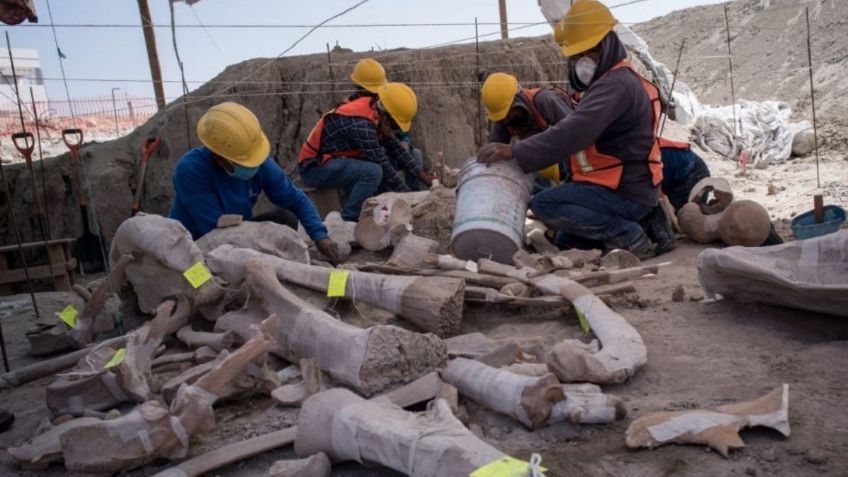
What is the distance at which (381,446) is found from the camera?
2.18m

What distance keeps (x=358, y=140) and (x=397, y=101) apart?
513mm

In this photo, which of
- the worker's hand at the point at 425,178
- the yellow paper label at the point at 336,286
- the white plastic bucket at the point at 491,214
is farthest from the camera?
the worker's hand at the point at 425,178

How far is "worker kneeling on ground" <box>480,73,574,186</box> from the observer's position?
538 cm

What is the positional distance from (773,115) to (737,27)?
11233 mm

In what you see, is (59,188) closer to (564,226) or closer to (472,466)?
(564,226)

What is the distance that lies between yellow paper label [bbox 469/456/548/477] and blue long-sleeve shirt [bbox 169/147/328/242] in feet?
11.1

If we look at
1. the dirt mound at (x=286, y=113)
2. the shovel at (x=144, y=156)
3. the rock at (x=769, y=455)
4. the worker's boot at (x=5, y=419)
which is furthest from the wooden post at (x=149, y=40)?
the rock at (x=769, y=455)

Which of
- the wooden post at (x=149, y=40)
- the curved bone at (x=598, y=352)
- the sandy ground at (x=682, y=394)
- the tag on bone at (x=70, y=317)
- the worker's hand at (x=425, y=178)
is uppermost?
the wooden post at (x=149, y=40)

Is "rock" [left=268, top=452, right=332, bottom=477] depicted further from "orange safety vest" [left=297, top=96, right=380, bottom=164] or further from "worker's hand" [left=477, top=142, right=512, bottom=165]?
"orange safety vest" [left=297, top=96, right=380, bottom=164]

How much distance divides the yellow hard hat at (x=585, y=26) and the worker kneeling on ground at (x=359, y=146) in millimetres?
2241

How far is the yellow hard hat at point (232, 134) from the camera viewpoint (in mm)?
4488

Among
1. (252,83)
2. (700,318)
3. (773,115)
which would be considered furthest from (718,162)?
(700,318)

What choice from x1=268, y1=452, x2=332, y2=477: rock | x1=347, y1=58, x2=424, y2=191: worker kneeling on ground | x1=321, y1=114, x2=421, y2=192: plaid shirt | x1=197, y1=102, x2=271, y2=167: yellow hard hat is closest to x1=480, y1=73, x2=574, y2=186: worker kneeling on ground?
x1=321, y1=114, x2=421, y2=192: plaid shirt

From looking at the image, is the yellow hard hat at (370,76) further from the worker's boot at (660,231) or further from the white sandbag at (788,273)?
the white sandbag at (788,273)
